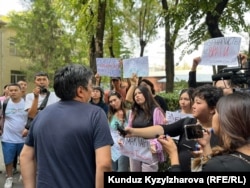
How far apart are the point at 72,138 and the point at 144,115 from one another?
237 cm

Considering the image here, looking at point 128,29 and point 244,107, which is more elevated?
point 128,29

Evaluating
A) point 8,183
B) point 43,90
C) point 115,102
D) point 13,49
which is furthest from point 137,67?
point 13,49

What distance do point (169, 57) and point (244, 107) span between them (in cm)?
1425

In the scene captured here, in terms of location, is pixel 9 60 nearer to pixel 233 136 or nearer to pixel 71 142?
pixel 71 142

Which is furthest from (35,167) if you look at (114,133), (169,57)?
(169,57)

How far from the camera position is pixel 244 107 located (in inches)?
74.0

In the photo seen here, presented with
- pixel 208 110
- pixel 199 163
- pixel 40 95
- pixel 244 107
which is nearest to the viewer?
pixel 244 107

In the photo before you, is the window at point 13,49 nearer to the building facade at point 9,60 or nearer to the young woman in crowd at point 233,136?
the building facade at point 9,60

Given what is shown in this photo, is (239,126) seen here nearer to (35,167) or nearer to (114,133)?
(35,167)

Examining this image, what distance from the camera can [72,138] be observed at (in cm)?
234

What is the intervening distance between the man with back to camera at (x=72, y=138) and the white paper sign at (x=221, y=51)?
2.36 metres

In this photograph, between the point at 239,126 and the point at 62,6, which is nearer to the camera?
the point at 239,126

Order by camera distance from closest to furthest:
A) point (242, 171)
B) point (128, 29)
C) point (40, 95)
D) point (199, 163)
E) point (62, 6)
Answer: point (242, 171)
point (199, 163)
point (40, 95)
point (62, 6)
point (128, 29)

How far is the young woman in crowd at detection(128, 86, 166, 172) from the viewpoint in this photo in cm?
447
